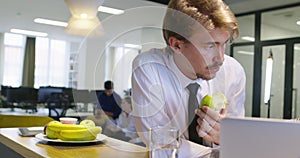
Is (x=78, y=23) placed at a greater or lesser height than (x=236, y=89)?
greater

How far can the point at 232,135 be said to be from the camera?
19.7 inches

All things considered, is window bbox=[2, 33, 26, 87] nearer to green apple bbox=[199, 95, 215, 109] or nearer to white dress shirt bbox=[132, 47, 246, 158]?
white dress shirt bbox=[132, 47, 246, 158]

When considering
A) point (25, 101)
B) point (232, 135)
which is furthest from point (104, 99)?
point (25, 101)

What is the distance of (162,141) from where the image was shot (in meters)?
0.76

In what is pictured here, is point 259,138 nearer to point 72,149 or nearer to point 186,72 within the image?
point 186,72

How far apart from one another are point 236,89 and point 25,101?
22.9ft

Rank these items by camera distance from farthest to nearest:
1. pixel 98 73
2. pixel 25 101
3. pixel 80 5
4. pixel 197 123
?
pixel 25 101 < pixel 80 5 < pixel 98 73 < pixel 197 123

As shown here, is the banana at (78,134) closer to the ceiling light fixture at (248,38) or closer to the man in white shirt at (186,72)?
the man in white shirt at (186,72)

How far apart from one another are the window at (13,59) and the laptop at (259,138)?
10008 mm

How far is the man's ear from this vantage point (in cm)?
90

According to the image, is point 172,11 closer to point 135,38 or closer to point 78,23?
point 135,38

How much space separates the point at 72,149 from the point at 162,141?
0.34 metres

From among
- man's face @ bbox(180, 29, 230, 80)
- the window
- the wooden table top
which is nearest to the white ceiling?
the window

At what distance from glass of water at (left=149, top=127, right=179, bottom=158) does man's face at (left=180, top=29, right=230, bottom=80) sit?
20 centimetres
